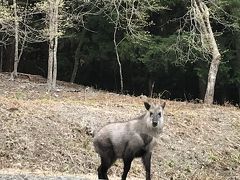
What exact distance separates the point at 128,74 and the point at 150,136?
76.9 feet

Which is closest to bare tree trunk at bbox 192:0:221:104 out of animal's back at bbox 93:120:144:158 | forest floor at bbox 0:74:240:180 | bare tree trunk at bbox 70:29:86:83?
forest floor at bbox 0:74:240:180

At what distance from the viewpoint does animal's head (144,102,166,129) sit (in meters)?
10.1

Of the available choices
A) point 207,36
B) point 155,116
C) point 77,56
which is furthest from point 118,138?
point 77,56

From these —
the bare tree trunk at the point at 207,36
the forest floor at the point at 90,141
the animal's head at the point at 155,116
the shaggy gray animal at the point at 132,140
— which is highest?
the bare tree trunk at the point at 207,36

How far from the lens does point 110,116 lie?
16812 millimetres

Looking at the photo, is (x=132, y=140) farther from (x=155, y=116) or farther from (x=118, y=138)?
(x=155, y=116)

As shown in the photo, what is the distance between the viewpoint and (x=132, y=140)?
33.7ft

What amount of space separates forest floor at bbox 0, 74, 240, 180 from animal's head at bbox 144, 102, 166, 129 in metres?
2.63

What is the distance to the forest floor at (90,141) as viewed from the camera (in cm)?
1360

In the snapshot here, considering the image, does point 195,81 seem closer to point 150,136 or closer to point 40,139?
point 40,139

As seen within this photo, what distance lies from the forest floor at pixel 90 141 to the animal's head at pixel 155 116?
2.63m

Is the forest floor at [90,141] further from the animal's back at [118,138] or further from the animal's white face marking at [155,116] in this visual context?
the animal's white face marking at [155,116]

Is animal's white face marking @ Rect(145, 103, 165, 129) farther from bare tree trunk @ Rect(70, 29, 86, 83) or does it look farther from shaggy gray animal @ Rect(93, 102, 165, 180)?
bare tree trunk @ Rect(70, 29, 86, 83)

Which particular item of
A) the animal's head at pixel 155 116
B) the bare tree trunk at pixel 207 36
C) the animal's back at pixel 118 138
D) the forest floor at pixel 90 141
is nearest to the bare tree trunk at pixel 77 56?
the bare tree trunk at pixel 207 36
